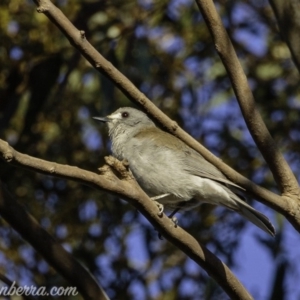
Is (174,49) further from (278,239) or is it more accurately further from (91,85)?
(278,239)

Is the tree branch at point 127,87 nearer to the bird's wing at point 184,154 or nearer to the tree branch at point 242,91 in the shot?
the tree branch at point 242,91

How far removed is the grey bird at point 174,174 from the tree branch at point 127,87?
72 centimetres

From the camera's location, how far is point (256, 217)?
147 inches

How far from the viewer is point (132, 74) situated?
17.2 feet

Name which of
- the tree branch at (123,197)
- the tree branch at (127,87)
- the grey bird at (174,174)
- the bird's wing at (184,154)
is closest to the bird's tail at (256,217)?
the grey bird at (174,174)

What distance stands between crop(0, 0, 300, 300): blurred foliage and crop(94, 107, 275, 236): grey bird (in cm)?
40

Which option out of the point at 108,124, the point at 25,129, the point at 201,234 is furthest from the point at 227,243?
the point at 25,129

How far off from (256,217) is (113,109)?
1.46 meters

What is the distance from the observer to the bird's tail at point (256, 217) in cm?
363

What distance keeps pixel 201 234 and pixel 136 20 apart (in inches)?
53.1

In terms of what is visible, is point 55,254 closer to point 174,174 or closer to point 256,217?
point 256,217

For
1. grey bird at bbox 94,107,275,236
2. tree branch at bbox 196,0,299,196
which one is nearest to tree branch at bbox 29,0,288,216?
tree branch at bbox 196,0,299,196

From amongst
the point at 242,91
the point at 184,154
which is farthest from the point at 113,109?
the point at 242,91

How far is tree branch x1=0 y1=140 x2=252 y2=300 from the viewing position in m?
2.48
